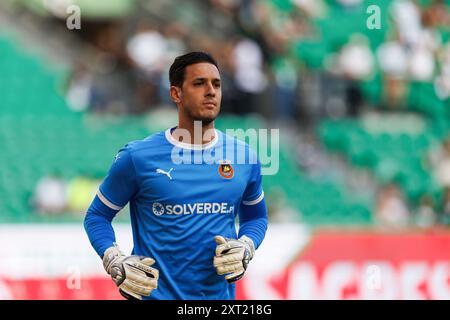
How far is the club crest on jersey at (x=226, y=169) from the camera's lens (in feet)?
18.2

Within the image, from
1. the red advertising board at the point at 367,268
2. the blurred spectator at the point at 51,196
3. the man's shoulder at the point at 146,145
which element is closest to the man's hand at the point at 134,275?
the man's shoulder at the point at 146,145

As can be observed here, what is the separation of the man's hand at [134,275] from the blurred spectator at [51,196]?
285 inches

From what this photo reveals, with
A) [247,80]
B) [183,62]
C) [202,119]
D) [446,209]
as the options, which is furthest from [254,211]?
[247,80]

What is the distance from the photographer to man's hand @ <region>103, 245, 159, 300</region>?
5.20 meters

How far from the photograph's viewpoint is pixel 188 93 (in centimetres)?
539

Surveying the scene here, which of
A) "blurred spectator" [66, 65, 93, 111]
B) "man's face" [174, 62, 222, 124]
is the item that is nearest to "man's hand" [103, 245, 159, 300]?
"man's face" [174, 62, 222, 124]

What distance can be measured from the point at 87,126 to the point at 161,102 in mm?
1188

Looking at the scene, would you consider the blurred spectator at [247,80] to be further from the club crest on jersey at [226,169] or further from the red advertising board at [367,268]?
the club crest on jersey at [226,169]

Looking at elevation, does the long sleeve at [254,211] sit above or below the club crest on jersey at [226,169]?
below

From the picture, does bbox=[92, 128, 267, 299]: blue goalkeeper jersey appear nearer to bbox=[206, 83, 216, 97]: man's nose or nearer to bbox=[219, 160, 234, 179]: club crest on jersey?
bbox=[219, 160, 234, 179]: club crest on jersey
